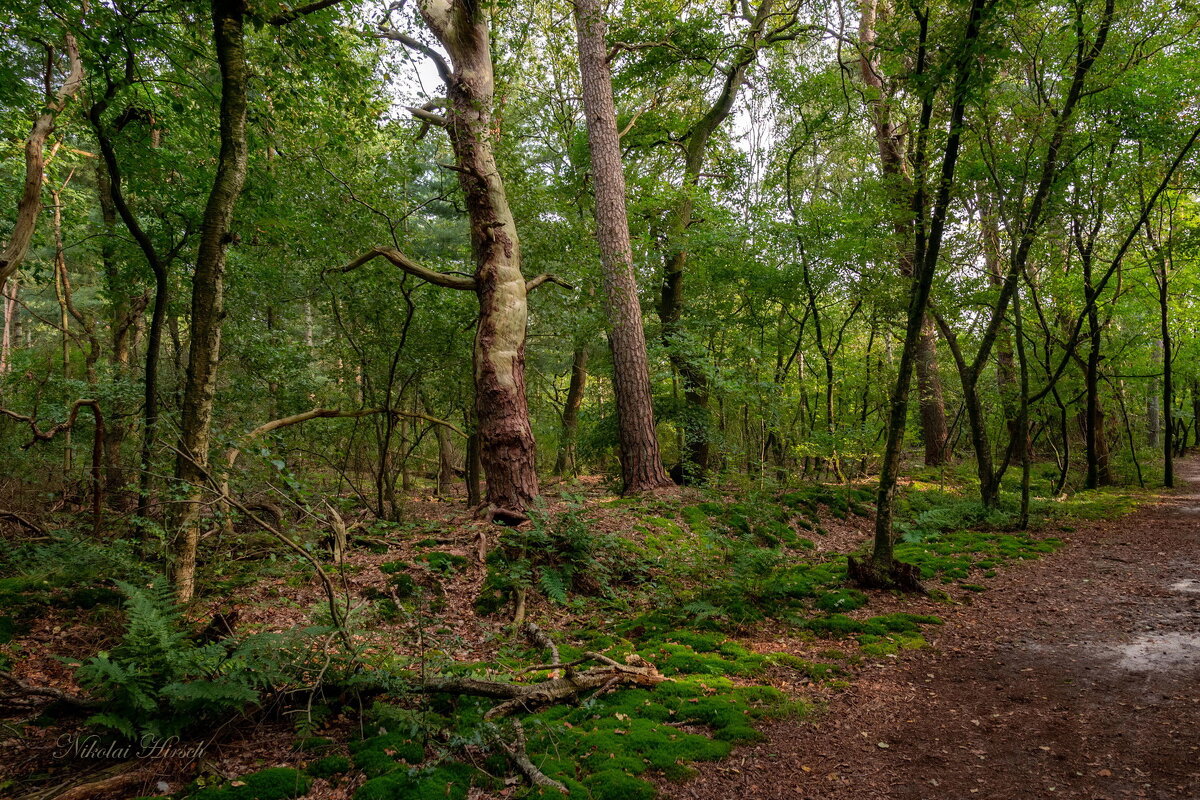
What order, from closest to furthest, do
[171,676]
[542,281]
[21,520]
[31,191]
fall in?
[171,676] < [31,191] < [21,520] < [542,281]

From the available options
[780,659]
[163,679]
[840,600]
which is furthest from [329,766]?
[840,600]

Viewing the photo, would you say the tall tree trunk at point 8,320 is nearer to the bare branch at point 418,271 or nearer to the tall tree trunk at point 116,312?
the tall tree trunk at point 116,312

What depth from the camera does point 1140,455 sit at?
18359 millimetres

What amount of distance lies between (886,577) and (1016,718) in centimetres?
302

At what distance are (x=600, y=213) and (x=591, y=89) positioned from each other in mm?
2286

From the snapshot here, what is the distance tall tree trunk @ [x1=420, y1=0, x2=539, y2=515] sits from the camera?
7488 millimetres

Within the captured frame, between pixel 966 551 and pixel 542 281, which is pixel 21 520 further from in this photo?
pixel 966 551

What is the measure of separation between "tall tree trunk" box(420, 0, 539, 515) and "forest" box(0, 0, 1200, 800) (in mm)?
56

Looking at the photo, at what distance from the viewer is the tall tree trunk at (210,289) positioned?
4477mm

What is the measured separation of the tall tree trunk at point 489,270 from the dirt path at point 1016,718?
14.8 feet

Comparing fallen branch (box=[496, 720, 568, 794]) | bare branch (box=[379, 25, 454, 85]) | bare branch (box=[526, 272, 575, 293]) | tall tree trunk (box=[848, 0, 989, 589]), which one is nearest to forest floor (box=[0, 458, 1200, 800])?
fallen branch (box=[496, 720, 568, 794])

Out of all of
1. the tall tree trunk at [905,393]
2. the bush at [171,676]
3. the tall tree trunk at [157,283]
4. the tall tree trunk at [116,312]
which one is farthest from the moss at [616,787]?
the tall tree trunk at [116,312]

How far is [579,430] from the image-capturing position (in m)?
13.7

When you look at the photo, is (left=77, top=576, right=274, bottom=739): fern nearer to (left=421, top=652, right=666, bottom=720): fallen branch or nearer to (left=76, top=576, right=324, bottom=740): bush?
(left=76, top=576, right=324, bottom=740): bush
